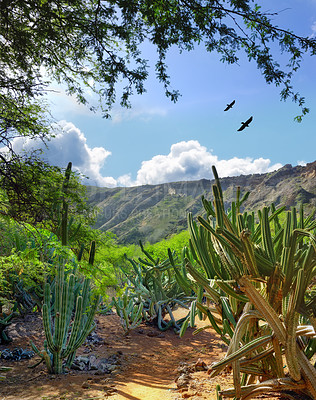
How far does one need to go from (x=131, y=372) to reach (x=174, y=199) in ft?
314

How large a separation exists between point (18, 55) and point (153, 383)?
18.9 ft

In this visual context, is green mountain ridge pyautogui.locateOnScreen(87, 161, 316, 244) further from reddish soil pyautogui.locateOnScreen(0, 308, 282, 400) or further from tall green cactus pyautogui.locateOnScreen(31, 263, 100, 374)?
tall green cactus pyautogui.locateOnScreen(31, 263, 100, 374)

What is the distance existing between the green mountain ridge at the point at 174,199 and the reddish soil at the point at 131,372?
51490 millimetres

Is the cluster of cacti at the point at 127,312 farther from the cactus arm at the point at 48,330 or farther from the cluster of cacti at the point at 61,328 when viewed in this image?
the cactus arm at the point at 48,330

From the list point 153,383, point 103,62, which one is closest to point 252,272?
point 153,383

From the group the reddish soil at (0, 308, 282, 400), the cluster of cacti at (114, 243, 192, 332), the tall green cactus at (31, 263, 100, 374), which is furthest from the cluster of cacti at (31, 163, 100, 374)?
the cluster of cacti at (114, 243, 192, 332)

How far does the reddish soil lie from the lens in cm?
444

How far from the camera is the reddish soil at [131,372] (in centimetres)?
444

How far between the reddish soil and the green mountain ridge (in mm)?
51490

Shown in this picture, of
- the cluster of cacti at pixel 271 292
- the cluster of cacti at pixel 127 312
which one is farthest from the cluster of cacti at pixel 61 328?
the cluster of cacti at pixel 271 292

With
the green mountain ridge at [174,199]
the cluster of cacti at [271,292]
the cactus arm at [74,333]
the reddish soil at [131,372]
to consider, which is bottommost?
the reddish soil at [131,372]

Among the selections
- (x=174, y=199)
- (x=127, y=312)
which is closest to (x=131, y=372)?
(x=127, y=312)

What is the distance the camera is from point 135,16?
16.5ft

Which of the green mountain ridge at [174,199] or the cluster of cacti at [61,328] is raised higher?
the green mountain ridge at [174,199]
